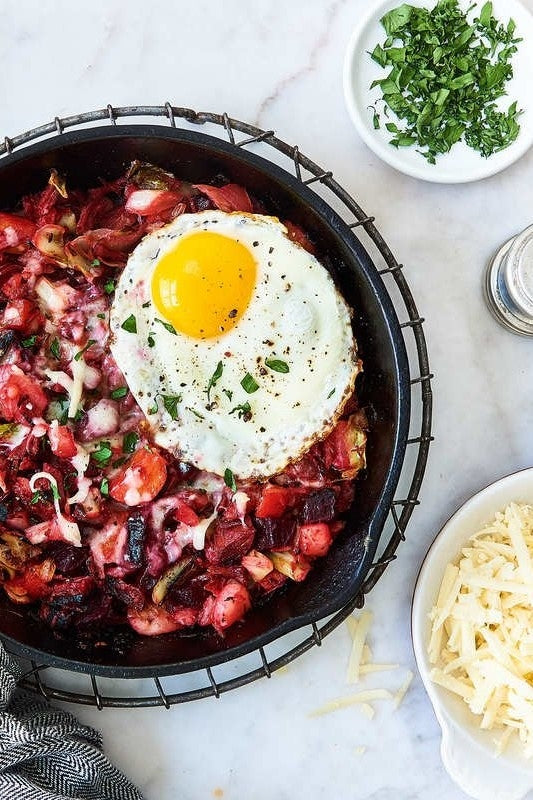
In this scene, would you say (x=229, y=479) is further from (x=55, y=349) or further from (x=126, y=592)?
A: (x=55, y=349)

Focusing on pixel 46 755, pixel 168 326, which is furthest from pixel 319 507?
pixel 46 755

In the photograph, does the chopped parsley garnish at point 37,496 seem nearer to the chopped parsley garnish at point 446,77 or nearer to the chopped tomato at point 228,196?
the chopped tomato at point 228,196

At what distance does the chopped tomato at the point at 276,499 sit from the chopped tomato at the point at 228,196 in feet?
3.95

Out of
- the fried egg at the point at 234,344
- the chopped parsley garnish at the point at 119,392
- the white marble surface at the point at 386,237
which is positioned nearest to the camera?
the fried egg at the point at 234,344

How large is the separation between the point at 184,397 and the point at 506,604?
1.63 metres

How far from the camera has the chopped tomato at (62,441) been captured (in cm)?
349

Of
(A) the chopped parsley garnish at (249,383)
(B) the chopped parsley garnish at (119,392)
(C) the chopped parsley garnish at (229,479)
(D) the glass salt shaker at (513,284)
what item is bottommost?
(C) the chopped parsley garnish at (229,479)

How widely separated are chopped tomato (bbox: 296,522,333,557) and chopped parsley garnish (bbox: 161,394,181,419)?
0.75 meters

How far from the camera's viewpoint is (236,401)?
3.53 metres

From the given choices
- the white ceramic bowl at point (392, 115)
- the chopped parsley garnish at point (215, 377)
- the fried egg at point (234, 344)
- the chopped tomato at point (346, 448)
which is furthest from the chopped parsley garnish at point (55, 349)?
the white ceramic bowl at point (392, 115)

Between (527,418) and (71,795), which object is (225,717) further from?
(527,418)

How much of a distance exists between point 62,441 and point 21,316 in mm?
556

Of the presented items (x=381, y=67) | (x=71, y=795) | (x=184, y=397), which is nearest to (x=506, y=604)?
(x=184, y=397)

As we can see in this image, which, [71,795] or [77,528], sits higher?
[77,528]
